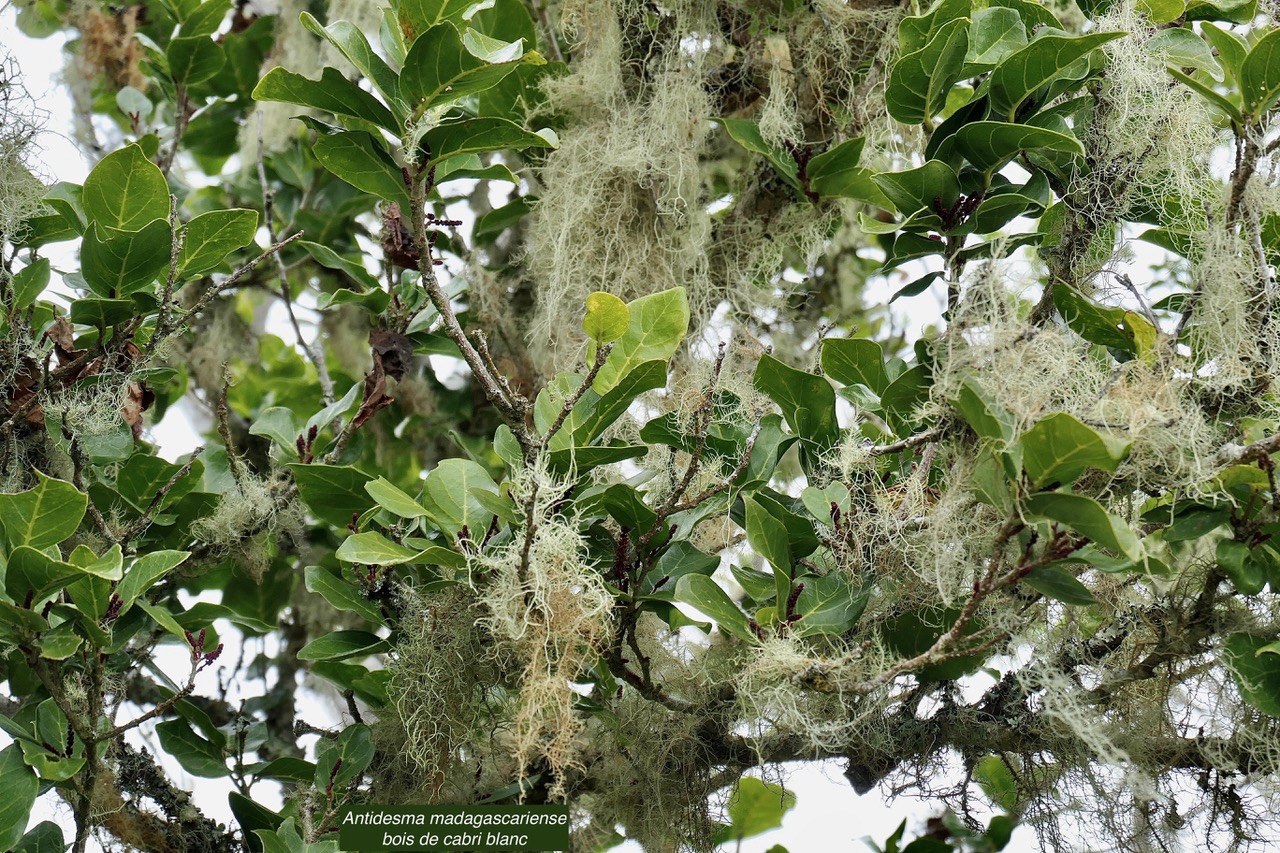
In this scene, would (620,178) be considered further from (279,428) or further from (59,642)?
(59,642)

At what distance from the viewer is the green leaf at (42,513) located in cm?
114

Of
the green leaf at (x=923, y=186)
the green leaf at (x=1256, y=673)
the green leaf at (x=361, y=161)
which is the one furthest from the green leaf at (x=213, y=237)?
the green leaf at (x=1256, y=673)

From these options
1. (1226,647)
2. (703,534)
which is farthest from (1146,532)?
(703,534)

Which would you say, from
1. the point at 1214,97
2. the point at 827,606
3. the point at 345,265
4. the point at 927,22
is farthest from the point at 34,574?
the point at 1214,97

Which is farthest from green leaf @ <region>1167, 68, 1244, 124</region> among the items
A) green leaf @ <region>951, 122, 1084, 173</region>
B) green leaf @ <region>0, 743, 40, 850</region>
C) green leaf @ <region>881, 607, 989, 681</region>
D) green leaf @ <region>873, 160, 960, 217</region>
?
green leaf @ <region>0, 743, 40, 850</region>

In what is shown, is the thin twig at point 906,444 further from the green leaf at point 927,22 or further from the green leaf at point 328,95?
the green leaf at point 328,95

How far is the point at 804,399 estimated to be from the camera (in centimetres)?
124

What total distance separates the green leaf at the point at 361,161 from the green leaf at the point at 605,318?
26 centimetres

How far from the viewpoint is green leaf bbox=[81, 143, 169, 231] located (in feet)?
4.10

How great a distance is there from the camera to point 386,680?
4.74 feet

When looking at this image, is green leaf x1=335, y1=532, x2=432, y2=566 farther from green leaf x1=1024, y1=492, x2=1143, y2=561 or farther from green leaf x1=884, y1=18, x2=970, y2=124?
green leaf x1=884, y1=18, x2=970, y2=124

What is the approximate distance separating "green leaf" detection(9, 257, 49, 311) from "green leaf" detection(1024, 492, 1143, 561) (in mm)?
1111

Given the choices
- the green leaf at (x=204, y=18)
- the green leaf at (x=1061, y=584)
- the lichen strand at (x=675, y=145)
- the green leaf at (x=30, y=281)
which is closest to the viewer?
the green leaf at (x=1061, y=584)

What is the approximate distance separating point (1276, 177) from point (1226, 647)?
1.68ft
